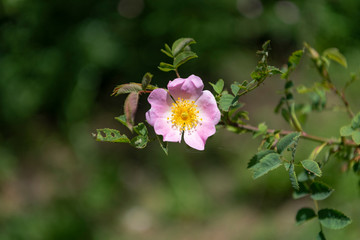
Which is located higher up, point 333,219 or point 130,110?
point 130,110

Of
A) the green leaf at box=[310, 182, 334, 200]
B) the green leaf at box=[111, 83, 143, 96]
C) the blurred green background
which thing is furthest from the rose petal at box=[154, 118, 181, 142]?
the blurred green background

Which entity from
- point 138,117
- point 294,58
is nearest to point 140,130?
point 294,58

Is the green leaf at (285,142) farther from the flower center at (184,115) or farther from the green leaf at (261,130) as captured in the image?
the flower center at (184,115)

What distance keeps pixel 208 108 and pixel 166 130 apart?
0.10m

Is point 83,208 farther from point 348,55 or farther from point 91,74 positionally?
point 348,55

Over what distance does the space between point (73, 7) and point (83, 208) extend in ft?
4.29

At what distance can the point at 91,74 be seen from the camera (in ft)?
9.10

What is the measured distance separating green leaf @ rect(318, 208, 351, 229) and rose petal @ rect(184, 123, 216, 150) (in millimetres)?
323

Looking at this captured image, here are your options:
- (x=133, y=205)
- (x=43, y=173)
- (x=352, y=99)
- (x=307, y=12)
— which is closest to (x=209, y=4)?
(x=307, y=12)

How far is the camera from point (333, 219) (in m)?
0.95

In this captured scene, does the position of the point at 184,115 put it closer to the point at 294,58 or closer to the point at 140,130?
the point at 140,130

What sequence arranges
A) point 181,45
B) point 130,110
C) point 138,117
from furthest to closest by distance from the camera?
point 138,117
point 181,45
point 130,110

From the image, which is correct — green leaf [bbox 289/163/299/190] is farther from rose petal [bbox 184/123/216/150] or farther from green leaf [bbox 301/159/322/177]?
rose petal [bbox 184/123/216/150]

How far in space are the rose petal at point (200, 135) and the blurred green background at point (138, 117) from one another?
172 cm
